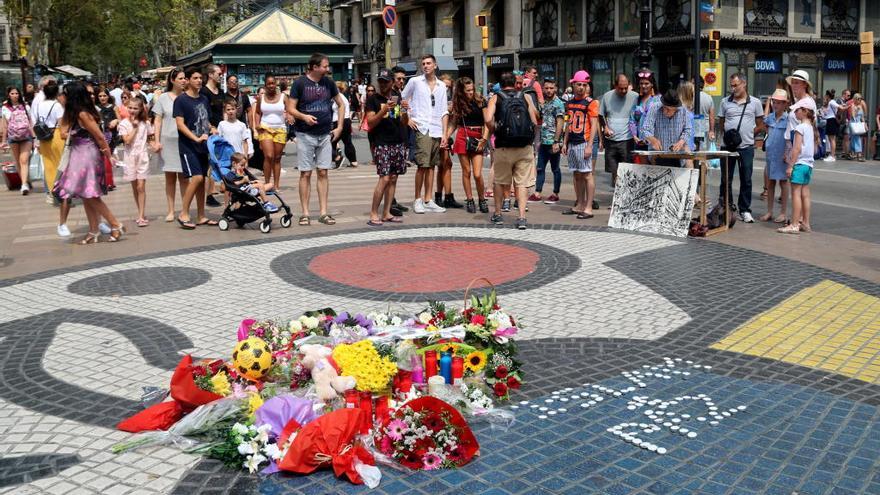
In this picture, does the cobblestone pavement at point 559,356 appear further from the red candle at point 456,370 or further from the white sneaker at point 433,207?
the white sneaker at point 433,207

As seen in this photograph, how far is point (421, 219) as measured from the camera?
11266mm

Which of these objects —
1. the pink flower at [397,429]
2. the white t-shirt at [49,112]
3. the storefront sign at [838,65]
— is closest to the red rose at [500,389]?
the pink flower at [397,429]

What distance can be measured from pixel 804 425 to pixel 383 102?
24.2 ft

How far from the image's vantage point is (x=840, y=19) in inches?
1278

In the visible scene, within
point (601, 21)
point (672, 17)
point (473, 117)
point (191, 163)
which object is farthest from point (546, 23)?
point (191, 163)

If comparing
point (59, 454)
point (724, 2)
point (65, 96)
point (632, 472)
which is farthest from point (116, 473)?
point (724, 2)

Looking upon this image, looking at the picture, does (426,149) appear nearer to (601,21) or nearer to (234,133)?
(234,133)

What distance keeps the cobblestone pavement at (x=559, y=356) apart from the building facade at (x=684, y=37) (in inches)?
684

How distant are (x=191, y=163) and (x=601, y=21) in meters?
26.9

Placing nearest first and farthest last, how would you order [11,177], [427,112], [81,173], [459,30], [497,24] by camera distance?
1. [81,173]
2. [427,112]
3. [11,177]
4. [497,24]
5. [459,30]

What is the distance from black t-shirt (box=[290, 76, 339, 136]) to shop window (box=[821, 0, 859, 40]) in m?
27.3

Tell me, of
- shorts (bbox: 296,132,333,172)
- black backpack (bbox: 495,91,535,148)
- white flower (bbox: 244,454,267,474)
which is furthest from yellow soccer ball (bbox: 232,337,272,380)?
shorts (bbox: 296,132,333,172)

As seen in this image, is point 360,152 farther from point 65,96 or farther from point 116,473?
point 116,473

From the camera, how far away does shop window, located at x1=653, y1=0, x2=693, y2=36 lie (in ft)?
98.5
